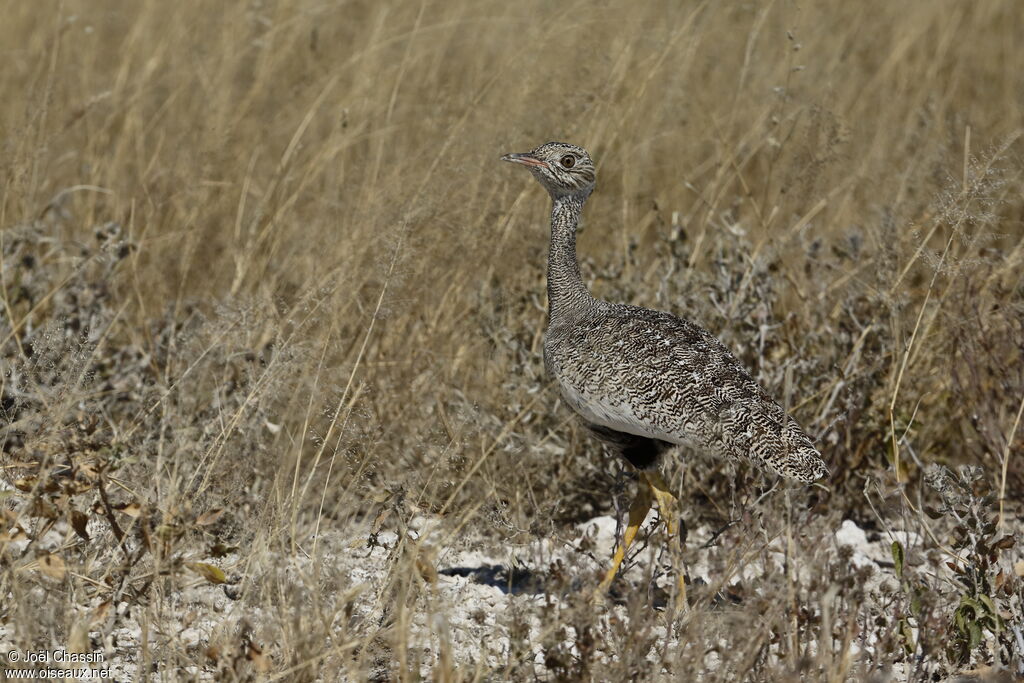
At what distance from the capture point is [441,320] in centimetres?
448

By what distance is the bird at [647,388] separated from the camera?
10.8 ft

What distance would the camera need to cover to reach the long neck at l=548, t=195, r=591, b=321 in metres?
3.98

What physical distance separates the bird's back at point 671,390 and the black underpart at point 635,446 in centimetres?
3

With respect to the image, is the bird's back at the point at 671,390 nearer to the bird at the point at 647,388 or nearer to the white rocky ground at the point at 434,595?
the bird at the point at 647,388

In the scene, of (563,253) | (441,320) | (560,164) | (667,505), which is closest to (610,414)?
(667,505)

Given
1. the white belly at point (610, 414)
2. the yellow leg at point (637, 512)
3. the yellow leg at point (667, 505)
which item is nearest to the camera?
the white belly at point (610, 414)

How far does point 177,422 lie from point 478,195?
1324 mm

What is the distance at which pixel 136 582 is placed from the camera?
3.08 metres

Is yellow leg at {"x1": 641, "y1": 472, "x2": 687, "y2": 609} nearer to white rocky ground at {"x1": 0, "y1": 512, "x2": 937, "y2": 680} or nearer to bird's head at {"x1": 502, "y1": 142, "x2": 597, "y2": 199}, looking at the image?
white rocky ground at {"x1": 0, "y1": 512, "x2": 937, "y2": 680}

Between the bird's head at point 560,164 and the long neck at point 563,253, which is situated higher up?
the bird's head at point 560,164

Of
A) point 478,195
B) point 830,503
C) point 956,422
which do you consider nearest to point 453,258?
point 478,195

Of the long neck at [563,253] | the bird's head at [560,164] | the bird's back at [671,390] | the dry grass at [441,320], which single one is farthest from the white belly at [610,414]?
the bird's head at [560,164]

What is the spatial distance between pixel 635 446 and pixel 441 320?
1.13 metres

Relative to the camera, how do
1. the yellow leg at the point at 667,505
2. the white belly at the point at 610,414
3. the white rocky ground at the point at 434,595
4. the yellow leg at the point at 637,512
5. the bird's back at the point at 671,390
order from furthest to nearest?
the yellow leg at the point at 637,512 → the yellow leg at the point at 667,505 → the white belly at the point at 610,414 → the bird's back at the point at 671,390 → the white rocky ground at the point at 434,595
